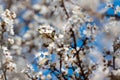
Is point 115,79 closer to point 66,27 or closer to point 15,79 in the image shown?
→ point 15,79

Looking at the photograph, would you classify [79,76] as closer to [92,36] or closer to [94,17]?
[92,36]

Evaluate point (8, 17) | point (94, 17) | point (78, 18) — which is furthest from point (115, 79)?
point (8, 17)

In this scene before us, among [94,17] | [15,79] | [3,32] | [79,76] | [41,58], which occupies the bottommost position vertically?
[79,76]

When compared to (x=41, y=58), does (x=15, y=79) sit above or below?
above

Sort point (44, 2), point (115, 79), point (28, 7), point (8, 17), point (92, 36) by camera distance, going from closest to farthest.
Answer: point (115, 79)
point (28, 7)
point (44, 2)
point (8, 17)
point (92, 36)

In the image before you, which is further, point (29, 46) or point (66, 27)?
point (66, 27)

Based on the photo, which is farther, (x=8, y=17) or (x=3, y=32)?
(x=8, y=17)

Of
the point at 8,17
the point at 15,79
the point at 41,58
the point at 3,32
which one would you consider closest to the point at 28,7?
the point at 15,79

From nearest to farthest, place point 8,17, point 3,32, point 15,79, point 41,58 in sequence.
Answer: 1. point 15,79
2. point 3,32
3. point 8,17
4. point 41,58

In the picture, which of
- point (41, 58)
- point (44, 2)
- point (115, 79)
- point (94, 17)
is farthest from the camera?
point (41, 58)
